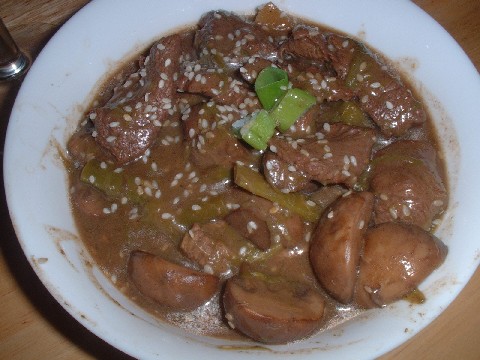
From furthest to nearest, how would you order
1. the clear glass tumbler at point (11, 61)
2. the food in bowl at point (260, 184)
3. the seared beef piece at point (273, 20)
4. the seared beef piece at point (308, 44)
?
the clear glass tumbler at point (11, 61)
the seared beef piece at point (273, 20)
the seared beef piece at point (308, 44)
the food in bowl at point (260, 184)

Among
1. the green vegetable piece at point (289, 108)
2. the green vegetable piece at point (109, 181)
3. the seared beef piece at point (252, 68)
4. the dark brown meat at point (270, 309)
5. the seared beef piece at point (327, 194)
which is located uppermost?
the seared beef piece at point (252, 68)

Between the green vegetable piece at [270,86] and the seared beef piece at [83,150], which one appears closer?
the green vegetable piece at [270,86]

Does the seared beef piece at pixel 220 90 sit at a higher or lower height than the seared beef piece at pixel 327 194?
higher

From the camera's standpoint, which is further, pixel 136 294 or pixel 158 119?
pixel 158 119

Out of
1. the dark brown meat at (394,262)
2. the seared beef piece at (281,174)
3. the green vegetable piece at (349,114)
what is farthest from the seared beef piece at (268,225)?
the green vegetable piece at (349,114)

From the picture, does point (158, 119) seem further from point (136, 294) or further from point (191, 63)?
point (136, 294)

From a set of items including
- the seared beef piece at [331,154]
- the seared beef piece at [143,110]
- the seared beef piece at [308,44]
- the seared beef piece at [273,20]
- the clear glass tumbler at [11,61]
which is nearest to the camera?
the seared beef piece at [331,154]

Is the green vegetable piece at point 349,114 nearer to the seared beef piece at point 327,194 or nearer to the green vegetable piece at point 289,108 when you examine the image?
the green vegetable piece at point 289,108

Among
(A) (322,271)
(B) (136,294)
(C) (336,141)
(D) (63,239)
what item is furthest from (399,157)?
(D) (63,239)

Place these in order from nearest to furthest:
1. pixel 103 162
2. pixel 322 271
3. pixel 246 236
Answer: pixel 322 271 < pixel 246 236 < pixel 103 162
